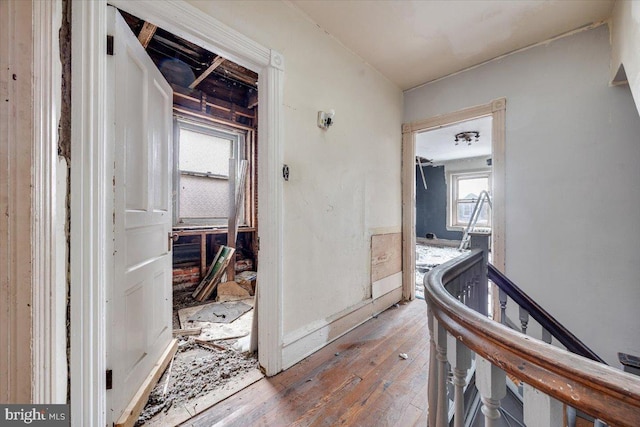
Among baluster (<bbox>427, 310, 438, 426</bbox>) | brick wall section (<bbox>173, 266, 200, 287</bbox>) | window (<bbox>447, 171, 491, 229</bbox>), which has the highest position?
window (<bbox>447, 171, 491, 229</bbox>)

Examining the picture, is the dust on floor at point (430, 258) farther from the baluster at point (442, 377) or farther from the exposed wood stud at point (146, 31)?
the exposed wood stud at point (146, 31)

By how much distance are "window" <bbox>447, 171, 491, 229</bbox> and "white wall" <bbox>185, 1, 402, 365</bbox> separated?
18.0 feet

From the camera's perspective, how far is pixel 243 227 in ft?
11.8

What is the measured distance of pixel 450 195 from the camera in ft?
24.0

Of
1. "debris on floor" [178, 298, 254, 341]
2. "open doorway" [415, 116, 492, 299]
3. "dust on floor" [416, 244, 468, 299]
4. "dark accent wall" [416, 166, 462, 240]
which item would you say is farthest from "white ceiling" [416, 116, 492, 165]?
"debris on floor" [178, 298, 254, 341]

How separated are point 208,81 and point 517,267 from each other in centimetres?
410

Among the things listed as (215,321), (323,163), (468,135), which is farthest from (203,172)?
(468,135)

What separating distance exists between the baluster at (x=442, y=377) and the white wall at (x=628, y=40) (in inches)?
75.1

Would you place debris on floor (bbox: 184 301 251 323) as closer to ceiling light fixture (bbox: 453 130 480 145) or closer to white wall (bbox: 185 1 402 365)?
white wall (bbox: 185 1 402 365)

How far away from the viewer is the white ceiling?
421 centimetres

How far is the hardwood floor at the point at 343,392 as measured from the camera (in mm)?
1286

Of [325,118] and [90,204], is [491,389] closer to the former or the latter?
[90,204]

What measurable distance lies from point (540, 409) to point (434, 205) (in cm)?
796
